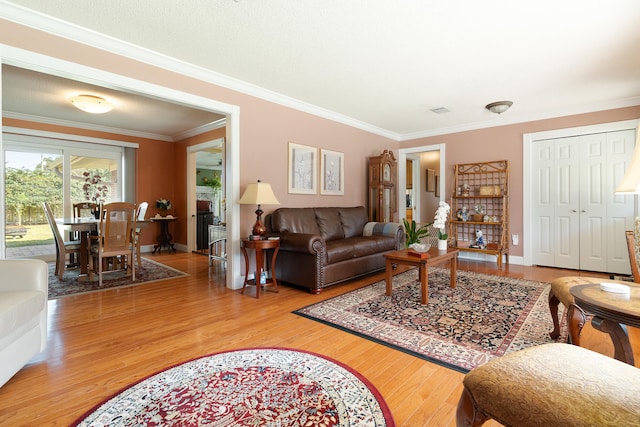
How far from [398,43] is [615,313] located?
2.56 m

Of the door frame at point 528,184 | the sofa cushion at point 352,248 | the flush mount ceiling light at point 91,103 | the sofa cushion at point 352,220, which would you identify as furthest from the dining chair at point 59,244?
the door frame at point 528,184

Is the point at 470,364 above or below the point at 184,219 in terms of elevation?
below

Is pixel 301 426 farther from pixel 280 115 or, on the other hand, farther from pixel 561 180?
pixel 561 180

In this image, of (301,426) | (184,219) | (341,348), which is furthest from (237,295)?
(184,219)

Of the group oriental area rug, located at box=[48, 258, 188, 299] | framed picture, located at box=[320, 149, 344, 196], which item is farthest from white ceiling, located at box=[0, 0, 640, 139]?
oriental area rug, located at box=[48, 258, 188, 299]

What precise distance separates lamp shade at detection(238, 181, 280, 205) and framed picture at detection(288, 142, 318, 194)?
0.99 metres

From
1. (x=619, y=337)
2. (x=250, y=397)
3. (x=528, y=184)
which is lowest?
(x=250, y=397)

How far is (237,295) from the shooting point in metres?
3.55

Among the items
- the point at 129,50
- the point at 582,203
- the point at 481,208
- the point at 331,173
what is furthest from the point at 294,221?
the point at 582,203

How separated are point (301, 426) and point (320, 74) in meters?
3.34

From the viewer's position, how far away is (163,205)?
6.76 m

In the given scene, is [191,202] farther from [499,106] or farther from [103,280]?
[499,106]

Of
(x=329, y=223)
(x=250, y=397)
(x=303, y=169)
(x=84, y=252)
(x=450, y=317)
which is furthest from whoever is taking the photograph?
(x=303, y=169)

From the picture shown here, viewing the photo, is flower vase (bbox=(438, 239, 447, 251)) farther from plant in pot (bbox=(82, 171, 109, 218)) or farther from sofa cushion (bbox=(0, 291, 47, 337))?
plant in pot (bbox=(82, 171, 109, 218))
